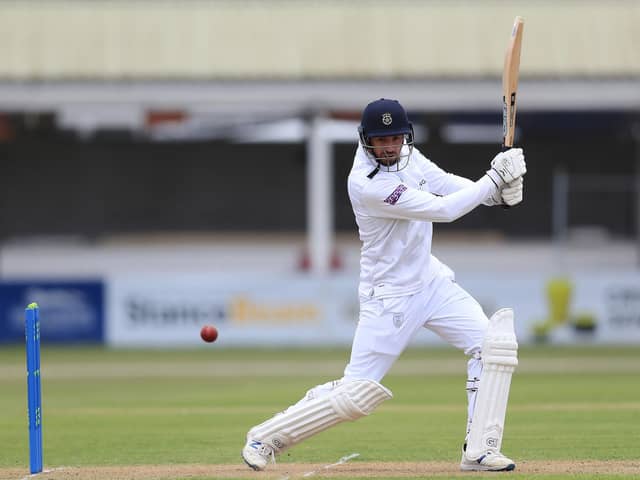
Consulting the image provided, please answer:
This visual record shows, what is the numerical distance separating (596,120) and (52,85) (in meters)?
11.6

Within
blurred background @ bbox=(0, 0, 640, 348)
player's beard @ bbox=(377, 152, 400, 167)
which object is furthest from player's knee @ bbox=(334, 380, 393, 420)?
blurred background @ bbox=(0, 0, 640, 348)

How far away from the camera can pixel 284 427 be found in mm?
7020

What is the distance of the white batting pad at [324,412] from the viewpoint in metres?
6.95

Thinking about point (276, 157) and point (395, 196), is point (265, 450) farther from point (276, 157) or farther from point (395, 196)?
point (276, 157)

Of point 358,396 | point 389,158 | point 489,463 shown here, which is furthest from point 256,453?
point 389,158

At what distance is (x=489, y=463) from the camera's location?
22.8ft

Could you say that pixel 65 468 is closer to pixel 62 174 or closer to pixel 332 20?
pixel 332 20

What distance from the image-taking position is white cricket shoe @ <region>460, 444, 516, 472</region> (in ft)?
22.8

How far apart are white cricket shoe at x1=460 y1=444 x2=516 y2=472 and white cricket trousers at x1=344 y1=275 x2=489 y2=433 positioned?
0.79 feet

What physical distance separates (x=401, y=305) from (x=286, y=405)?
5.00 m

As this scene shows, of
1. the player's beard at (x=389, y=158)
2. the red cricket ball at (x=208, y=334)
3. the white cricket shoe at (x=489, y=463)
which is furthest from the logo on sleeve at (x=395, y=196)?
the white cricket shoe at (x=489, y=463)

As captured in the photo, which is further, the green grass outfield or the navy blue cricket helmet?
the green grass outfield

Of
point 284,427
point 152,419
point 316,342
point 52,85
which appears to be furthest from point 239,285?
point 284,427

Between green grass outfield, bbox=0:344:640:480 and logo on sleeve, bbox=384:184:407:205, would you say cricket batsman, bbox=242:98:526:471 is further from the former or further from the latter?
green grass outfield, bbox=0:344:640:480
